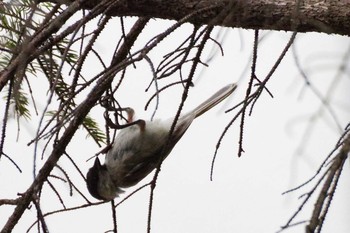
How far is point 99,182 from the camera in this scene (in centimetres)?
152

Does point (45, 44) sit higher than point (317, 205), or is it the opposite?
point (45, 44)

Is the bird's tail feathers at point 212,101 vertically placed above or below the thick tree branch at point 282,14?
above

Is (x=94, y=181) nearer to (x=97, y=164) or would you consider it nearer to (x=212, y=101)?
(x=97, y=164)

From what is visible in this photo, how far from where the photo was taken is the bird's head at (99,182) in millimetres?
1515

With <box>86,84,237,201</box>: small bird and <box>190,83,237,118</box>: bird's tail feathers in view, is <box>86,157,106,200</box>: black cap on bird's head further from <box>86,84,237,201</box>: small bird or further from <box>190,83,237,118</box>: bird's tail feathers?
<box>190,83,237,118</box>: bird's tail feathers

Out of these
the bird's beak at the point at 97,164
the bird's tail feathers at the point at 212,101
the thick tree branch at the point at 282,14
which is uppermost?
the bird's tail feathers at the point at 212,101

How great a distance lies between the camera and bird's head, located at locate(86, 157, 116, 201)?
151cm

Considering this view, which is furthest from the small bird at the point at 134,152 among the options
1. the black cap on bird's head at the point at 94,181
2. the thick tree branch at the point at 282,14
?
the thick tree branch at the point at 282,14

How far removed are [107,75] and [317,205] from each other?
390 millimetres

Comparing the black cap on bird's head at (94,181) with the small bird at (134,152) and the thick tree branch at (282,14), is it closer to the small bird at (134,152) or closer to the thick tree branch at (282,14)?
the small bird at (134,152)

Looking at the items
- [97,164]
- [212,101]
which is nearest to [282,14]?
[212,101]

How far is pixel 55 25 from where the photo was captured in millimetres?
975

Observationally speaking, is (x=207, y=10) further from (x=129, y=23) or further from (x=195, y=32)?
(x=129, y=23)

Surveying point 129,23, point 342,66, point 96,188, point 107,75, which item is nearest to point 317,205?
point 342,66
